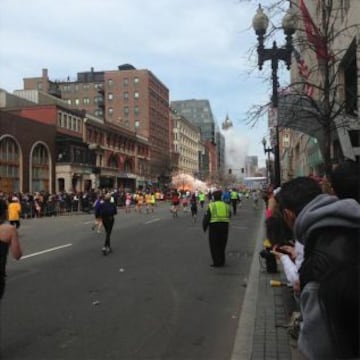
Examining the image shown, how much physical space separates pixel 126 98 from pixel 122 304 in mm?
121092

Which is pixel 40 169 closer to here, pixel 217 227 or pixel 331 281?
pixel 217 227

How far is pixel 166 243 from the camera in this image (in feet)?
60.2

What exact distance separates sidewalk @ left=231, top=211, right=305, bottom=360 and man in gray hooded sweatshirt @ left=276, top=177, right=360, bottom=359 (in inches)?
119

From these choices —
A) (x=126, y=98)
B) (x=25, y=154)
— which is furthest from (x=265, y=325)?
(x=126, y=98)

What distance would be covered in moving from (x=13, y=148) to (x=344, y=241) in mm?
54230

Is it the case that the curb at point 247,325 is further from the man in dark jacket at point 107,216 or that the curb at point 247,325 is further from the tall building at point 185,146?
the tall building at point 185,146

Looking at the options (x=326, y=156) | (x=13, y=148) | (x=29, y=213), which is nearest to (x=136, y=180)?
(x=13, y=148)

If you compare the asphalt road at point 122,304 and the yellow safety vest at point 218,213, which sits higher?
the yellow safety vest at point 218,213

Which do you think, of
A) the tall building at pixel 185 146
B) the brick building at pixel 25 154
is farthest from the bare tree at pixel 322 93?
the tall building at pixel 185 146

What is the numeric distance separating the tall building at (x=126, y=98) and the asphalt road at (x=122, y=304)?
343 feet

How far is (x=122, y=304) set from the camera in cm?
891

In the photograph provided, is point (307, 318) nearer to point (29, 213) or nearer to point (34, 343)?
point (34, 343)

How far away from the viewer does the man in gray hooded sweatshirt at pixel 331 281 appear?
2.26 metres

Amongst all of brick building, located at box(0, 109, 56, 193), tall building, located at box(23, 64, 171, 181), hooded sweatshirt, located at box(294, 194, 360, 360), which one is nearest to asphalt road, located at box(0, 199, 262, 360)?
hooded sweatshirt, located at box(294, 194, 360, 360)
